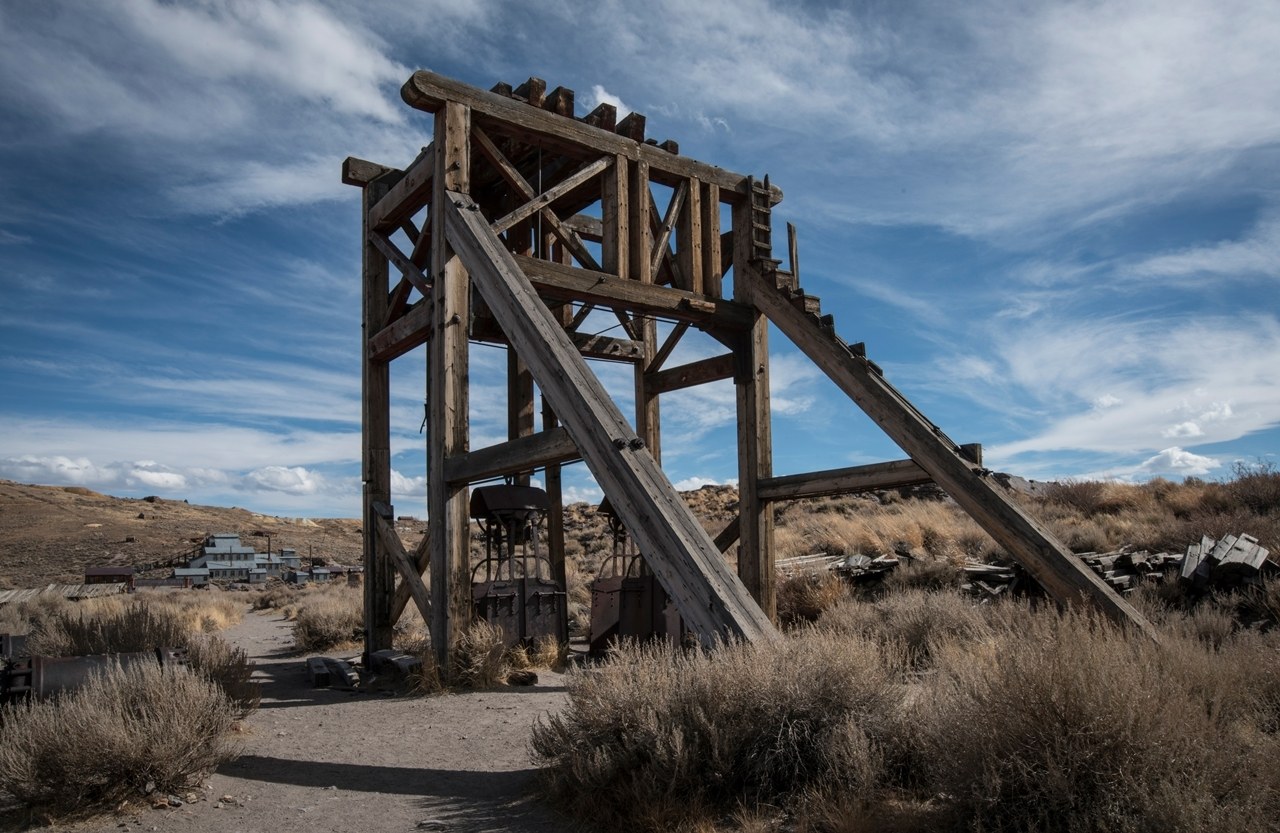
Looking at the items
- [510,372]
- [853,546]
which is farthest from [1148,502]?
[510,372]

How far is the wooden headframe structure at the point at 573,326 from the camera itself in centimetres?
762

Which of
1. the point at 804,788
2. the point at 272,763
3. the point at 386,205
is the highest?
the point at 386,205

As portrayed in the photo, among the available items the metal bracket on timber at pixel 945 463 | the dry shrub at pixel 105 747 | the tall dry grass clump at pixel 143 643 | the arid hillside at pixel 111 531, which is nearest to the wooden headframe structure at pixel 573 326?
the metal bracket on timber at pixel 945 463

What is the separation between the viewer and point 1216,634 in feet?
26.0

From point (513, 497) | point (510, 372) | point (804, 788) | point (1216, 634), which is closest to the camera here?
point (804, 788)

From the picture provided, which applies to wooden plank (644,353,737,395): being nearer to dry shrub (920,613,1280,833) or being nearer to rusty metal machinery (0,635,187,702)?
rusty metal machinery (0,635,187,702)

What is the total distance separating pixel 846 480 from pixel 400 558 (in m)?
5.17

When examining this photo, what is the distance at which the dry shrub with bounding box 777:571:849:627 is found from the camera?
12.9m

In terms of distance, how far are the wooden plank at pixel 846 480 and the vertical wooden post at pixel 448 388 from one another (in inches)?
146

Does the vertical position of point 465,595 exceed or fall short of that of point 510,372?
it falls short

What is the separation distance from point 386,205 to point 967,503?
7802 mm

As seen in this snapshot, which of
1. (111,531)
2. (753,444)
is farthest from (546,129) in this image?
(111,531)

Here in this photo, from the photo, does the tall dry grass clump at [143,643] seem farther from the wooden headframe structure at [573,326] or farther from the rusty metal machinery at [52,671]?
the wooden headframe structure at [573,326]

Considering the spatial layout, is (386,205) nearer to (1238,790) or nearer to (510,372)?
(510,372)
